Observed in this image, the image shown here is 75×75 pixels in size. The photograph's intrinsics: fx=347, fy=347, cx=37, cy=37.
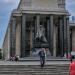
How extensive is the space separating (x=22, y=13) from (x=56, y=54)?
12.3m

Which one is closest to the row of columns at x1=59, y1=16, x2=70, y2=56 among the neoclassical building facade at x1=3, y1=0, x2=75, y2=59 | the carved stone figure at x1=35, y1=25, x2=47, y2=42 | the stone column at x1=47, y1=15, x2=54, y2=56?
the neoclassical building facade at x1=3, y1=0, x2=75, y2=59

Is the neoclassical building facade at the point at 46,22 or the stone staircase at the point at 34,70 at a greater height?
the neoclassical building facade at the point at 46,22

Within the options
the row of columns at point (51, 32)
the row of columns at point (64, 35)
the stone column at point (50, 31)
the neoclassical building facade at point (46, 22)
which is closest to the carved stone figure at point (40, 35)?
the neoclassical building facade at point (46, 22)

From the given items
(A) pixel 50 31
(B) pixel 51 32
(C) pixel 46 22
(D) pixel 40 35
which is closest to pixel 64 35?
(B) pixel 51 32

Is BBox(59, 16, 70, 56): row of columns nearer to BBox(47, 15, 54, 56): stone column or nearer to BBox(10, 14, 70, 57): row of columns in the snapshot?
BBox(10, 14, 70, 57): row of columns

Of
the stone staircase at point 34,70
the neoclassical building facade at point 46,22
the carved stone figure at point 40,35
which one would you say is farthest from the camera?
the neoclassical building facade at point 46,22

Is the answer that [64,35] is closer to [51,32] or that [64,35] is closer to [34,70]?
[51,32]

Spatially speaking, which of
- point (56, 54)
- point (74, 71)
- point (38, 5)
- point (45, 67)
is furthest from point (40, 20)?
point (74, 71)

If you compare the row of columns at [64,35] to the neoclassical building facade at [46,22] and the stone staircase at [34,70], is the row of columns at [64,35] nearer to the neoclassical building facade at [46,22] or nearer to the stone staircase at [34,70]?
the neoclassical building facade at [46,22]

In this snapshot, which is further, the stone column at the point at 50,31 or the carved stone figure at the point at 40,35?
the stone column at the point at 50,31

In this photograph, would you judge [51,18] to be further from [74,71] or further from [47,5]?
[74,71]

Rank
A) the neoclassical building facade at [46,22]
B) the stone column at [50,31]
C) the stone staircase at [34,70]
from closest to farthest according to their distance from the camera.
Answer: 1. the stone staircase at [34,70]
2. the stone column at [50,31]
3. the neoclassical building facade at [46,22]

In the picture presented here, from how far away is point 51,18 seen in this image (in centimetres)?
6838

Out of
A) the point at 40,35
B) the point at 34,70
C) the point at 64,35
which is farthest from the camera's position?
the point at 64,35
